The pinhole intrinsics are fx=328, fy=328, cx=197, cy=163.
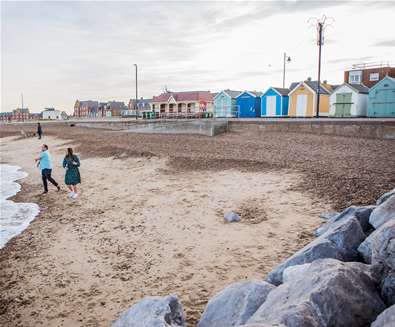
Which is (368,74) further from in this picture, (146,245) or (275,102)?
(146,245)

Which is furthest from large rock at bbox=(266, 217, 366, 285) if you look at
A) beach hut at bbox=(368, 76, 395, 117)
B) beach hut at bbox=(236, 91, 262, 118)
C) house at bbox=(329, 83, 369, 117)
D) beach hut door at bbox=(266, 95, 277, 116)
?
beach hut at bbox=(236, 91, 262, 118)

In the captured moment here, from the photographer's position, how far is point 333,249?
4320 mm

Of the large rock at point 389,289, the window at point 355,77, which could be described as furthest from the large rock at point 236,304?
the window at point 355,77

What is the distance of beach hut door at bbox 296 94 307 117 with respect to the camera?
34.7 metres

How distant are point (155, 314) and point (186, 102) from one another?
54465 millimetres

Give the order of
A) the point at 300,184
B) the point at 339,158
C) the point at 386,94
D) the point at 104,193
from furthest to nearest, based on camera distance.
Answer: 1. the point at 386,94
2. the point at 339,158
3. the point at 104,193
4. the point at 300,184

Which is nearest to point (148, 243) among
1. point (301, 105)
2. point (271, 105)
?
point (301, 105)

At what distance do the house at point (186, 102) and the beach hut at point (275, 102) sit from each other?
754 inches

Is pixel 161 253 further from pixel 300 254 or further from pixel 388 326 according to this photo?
pixel 388 326

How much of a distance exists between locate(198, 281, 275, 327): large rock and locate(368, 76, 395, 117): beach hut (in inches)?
1216

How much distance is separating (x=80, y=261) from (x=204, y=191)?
4.93 meters

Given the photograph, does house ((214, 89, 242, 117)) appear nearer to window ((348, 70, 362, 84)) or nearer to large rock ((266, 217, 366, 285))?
window ((348, 70, 362, 84))

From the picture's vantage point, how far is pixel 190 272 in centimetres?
575

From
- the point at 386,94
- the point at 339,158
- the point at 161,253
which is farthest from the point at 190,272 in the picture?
the point at 386,94
